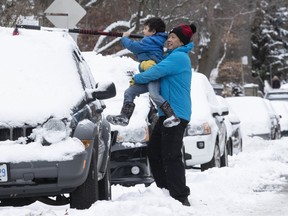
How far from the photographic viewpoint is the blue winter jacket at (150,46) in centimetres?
875

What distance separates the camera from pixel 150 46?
28.7 feet

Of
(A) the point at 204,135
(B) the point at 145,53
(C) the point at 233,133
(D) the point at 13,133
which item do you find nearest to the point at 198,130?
(A) the point at 204,135

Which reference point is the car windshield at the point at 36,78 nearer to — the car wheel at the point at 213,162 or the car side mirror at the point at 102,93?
the car side mirror at the point at 102,93

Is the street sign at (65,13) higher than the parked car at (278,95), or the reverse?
the street sign at (65,13)

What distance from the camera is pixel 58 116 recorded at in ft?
23.4

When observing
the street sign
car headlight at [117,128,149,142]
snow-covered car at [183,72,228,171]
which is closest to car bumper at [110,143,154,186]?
car headlight at [117,128,149,142]

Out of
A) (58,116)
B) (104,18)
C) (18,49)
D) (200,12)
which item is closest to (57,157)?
(58,116)

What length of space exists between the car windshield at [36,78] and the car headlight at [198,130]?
4.97 meters

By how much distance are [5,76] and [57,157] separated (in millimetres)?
1180

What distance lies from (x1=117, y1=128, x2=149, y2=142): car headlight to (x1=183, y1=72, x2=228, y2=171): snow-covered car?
2408mm

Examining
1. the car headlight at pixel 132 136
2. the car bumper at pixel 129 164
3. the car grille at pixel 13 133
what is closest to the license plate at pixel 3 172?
the car grille at pixel 13 133

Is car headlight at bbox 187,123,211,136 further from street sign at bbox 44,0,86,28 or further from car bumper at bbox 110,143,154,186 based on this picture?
street sign at bbox 44,0,86,28

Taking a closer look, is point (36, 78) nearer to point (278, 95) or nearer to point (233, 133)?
point (233, 133)

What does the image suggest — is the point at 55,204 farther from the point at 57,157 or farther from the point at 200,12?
the point at 200,12
